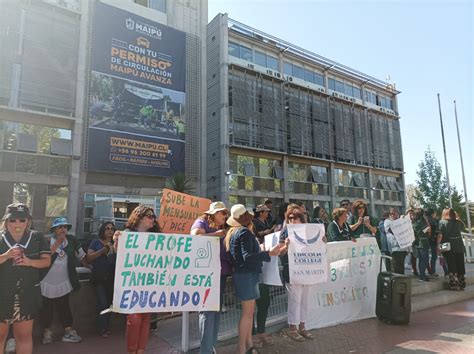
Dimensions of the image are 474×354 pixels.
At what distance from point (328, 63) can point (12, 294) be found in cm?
3547

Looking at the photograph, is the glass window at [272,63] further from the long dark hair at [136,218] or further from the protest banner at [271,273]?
the long dark hair at [136,218]

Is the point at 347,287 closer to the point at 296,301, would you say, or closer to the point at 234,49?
the point at 296,301

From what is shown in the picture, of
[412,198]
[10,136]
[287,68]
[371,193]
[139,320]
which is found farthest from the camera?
[412,198]

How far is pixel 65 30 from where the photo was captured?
21.2 metres

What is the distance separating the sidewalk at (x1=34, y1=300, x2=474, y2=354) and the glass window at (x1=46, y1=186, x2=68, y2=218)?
16.6m

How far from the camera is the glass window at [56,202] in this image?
19.8 metres

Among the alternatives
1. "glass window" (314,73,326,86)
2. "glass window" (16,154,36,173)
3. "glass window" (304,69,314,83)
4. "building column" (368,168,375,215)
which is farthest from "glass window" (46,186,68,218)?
"building column" (368,168,375,215)

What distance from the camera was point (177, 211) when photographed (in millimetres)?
6152

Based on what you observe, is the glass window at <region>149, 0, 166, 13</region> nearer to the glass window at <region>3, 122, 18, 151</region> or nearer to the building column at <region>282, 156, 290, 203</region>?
the glass window at <region>3, 122, 18, 151</region>

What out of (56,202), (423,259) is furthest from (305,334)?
(56,202)

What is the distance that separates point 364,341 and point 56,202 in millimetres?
18976

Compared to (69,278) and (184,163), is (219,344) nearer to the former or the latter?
(69,278)

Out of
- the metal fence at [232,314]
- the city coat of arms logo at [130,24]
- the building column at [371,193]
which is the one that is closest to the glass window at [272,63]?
the city coat of arms logo at [130,24]

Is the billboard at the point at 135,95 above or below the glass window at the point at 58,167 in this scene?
above
